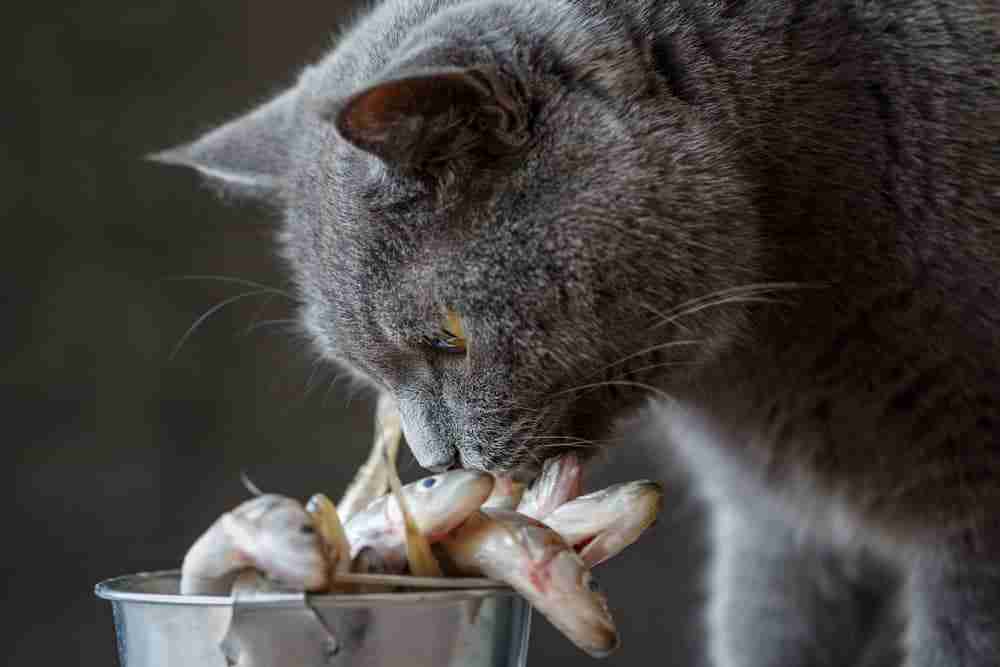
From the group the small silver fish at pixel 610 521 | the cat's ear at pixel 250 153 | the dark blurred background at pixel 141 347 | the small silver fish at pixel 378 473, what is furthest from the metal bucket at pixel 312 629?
the dark blurred background at pixel 141 347

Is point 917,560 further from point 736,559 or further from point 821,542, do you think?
point 736,559

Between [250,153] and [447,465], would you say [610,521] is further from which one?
[250,153]

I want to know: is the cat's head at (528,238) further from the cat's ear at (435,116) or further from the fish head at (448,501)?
the fish head at (448,501)

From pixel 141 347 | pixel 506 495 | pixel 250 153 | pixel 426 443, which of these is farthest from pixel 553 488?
pixel 141 347

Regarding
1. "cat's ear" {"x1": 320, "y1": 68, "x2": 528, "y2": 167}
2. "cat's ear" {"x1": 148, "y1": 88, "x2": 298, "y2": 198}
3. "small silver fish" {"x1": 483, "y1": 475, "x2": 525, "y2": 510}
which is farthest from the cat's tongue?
"cat's ear" {"x1": 148, "y1": 88, "x2": 298, "y2": 198}

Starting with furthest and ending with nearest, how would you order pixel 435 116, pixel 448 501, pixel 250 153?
pixel 250 153
pixel 435 116
pixel 448 501

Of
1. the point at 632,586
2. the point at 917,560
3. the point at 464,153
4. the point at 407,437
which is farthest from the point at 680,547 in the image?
the point at 464,153

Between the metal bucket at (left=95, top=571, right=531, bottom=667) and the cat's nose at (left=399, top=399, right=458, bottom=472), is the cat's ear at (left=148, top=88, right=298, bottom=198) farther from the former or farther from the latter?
the metal bucket at (left=95, top=571, right=531, bottom=667)
